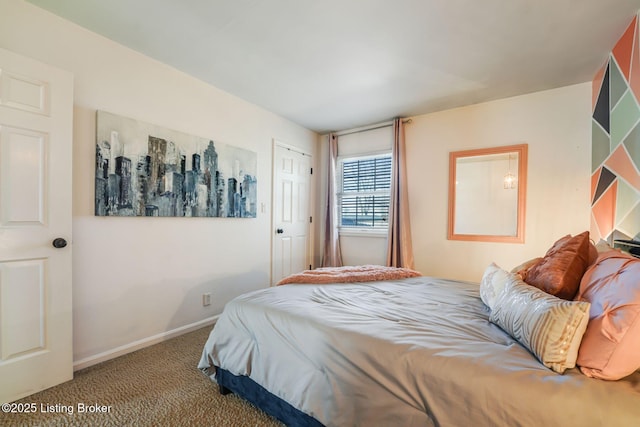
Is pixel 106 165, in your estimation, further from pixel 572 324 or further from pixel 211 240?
pixel 572 324

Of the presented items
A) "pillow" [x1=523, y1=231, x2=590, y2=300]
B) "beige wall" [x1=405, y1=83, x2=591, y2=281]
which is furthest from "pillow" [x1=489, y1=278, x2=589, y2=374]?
"beige wall" [x1=405, y1=83, x2=591, y2=281]

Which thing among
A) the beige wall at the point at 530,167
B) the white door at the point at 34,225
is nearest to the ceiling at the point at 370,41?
the beige wall at the point at 530,167

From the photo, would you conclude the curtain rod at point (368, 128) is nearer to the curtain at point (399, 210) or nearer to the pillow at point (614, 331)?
the curtain at point (399, 210)

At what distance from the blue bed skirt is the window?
2825 millimetres

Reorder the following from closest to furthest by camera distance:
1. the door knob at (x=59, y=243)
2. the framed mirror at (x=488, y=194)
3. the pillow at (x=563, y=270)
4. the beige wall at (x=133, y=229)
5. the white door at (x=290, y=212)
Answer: the pillow at (x=563, y=270), the door knob at (x=59, y=243), the beige wall at (x=133, y=229), the framed mirror at (x=488, y=194), the white door at (x=290, y=212)

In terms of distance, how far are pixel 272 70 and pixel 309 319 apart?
2246 mm

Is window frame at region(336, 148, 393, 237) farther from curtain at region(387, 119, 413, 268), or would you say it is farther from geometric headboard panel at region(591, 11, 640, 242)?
geometric headboard panel at region(591, 11, 640, 242)

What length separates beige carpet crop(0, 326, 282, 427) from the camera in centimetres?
149

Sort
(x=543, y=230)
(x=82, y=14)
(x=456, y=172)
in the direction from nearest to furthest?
1. (x=82, y=14)
2. (x=543, y=230)
3. (x=456, y=172)

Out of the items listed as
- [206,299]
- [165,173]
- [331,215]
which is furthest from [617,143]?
[206,299]

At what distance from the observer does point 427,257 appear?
11.5 ft

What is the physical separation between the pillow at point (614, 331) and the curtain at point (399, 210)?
2503 millimetres

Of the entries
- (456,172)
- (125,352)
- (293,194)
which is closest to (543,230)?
(456,172)

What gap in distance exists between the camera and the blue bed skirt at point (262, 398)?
1.31 meters
